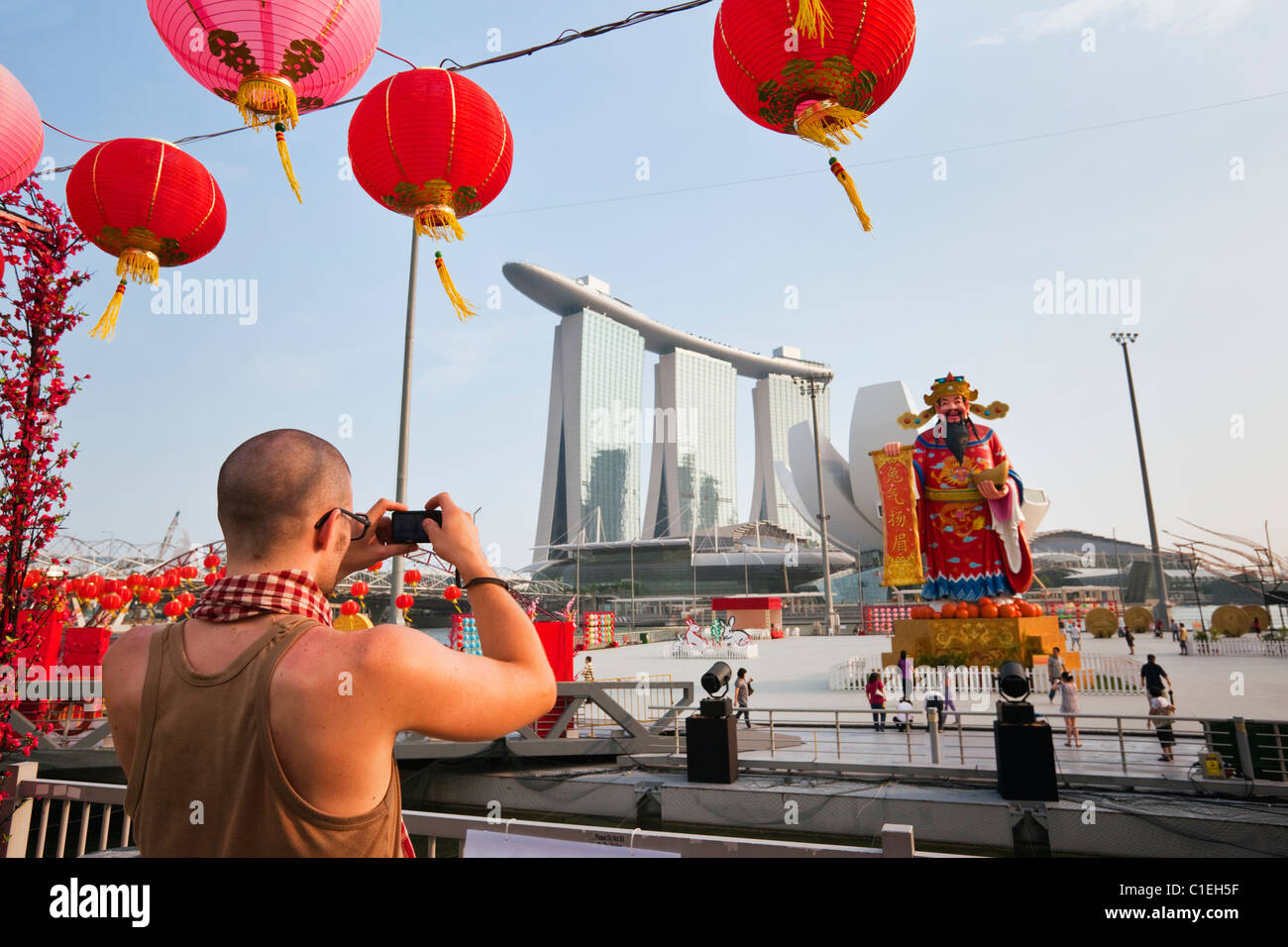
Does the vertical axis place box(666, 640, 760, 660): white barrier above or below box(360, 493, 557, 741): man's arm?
below

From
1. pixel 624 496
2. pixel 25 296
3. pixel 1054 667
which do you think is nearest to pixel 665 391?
pixel 624 496

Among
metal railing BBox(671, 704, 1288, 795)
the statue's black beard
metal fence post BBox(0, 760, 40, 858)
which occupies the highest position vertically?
the statue's black beard

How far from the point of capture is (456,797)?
10.6 m

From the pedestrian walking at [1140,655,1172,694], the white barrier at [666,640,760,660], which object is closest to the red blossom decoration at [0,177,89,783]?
the pedestrian walking at [1140,655,1172,694]

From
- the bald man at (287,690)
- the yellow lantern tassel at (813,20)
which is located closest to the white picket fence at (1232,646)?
the yellow lantern tassel at (813,20)

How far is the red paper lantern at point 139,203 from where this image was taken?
624 cm

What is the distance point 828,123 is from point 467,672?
204 inches

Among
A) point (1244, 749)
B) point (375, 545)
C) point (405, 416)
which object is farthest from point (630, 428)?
point (375, 545)

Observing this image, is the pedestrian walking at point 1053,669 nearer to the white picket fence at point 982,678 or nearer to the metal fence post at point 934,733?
the white picket fence at point 982,678

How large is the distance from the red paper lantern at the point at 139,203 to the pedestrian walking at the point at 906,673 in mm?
15190

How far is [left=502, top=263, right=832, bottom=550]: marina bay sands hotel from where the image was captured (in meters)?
125

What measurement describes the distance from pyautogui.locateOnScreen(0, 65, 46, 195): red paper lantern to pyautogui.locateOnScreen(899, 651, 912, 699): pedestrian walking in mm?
16243

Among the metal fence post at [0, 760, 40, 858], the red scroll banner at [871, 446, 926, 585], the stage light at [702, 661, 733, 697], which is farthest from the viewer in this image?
the red scroll banner at [871, 446, 926, 585]

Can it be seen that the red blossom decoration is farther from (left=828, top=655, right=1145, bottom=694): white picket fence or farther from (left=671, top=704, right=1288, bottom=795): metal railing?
Result: (left=828, top=655, right=1145, bottom=694): white picket fence
